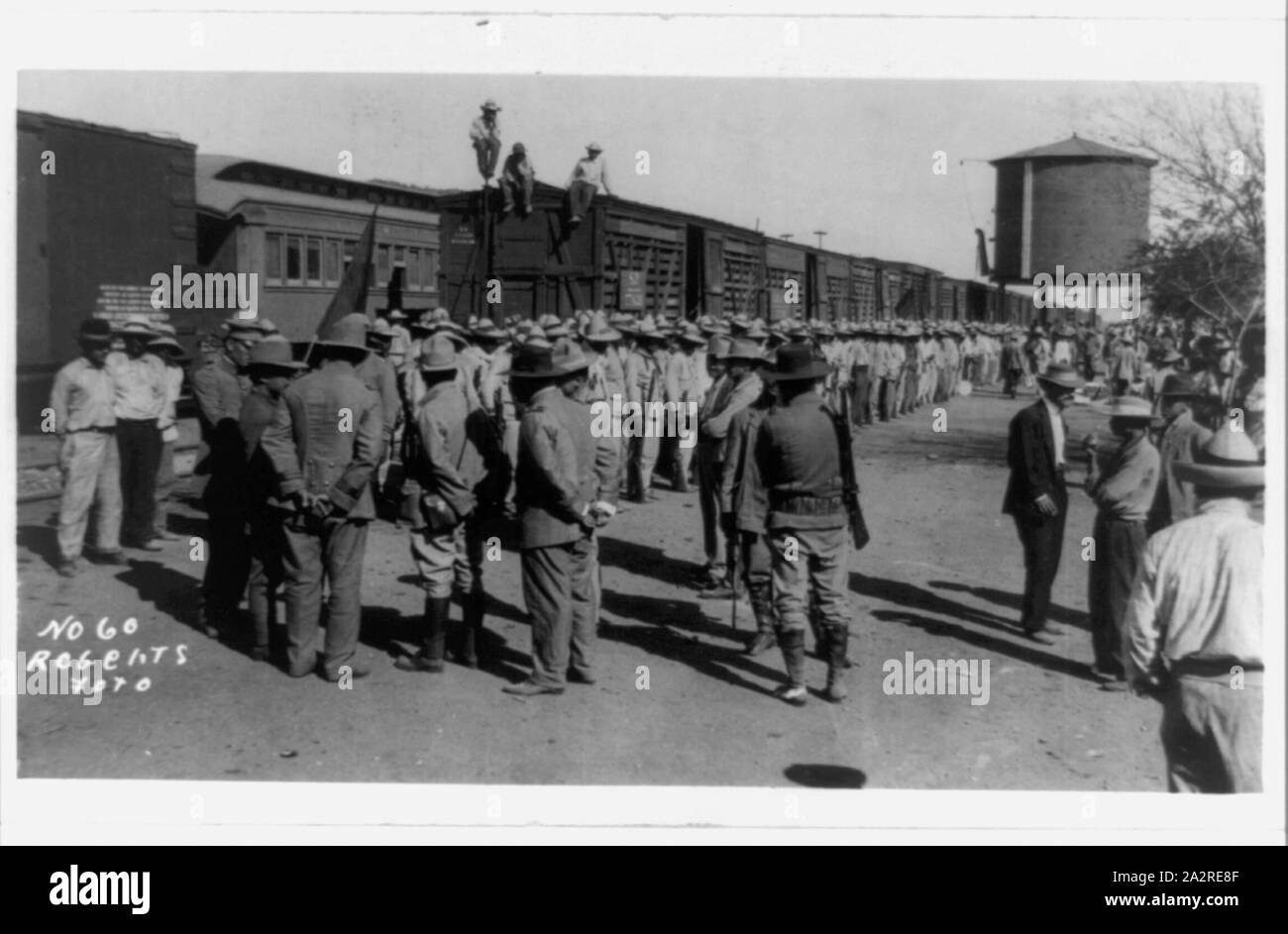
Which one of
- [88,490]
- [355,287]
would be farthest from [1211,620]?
[88,490]

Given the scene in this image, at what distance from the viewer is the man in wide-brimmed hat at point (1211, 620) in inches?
175

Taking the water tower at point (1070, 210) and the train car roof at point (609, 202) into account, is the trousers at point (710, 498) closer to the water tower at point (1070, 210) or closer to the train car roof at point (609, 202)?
the water tower at point (1070, 210)

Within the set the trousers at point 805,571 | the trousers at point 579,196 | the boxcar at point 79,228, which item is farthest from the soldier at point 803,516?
the boxcar at point 79,228

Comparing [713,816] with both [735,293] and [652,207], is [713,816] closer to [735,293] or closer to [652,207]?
[652,207]

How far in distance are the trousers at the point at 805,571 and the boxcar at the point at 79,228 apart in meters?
7.69

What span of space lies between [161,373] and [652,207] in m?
8.64

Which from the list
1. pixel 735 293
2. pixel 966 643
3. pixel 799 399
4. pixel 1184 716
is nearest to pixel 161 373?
pixel 799 399

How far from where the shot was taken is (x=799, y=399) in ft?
21.0

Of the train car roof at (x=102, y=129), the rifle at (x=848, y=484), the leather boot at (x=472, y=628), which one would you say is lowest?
the leather boot at (x=472, y=628)

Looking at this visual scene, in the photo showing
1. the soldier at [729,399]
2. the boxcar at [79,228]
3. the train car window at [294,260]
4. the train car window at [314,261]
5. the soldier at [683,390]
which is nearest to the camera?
the soldier at [729,399]

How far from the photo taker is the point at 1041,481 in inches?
280

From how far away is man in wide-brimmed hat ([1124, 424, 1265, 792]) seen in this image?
14.6 feet

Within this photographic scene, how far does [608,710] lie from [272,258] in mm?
11255

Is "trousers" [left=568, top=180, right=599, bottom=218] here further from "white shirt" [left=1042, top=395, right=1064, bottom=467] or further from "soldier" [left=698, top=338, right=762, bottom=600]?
"white shirt" [left=1042, top=395, right=1064, bottom=467]
